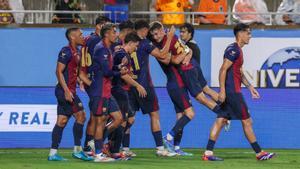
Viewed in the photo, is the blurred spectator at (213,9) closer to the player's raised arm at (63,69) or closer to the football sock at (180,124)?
the football sock at (180,124)

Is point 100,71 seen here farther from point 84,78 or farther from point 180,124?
point 180,124

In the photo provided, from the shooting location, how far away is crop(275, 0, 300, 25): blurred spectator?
20375 millimetres

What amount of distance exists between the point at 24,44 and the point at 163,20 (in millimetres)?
2906

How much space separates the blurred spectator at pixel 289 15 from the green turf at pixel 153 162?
434 centimetres

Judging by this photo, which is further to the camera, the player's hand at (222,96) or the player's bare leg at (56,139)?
the player's hand at (222,96)

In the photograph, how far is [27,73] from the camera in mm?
20266

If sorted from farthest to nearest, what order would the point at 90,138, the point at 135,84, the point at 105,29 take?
the point at 90,138, the point at 135,84, the point at 105,29

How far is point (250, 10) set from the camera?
20422 millimetres

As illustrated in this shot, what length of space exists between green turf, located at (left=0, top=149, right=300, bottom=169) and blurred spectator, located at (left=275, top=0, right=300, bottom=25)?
4.34 meters

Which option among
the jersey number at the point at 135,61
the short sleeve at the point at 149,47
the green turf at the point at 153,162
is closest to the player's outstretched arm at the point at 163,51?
the short sleeve at the point at 149,47

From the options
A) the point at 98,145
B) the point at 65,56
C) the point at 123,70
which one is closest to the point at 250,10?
the point at 123,70

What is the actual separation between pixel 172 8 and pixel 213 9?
88 centimetres

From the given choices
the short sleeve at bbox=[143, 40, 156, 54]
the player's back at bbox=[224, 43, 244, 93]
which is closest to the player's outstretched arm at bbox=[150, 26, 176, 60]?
the short sleeve at bbox=[143, 40, 156, 54]

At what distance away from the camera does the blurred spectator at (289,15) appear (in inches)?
802
